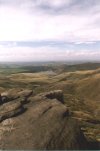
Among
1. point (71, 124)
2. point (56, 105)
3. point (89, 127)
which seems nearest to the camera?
point (71, 124)

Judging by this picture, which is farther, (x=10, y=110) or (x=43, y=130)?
(x=10, y=110)

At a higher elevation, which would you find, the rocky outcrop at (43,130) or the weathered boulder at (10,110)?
the weathered boulder at (10,110)

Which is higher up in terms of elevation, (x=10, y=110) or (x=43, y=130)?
(x=10, y=110)

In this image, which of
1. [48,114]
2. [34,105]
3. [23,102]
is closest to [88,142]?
[48,114]

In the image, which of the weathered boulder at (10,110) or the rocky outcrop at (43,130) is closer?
the rocky outcrop at (43,130)

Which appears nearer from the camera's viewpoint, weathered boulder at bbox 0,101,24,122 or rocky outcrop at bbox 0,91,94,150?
rocky outcrop at bbox 0,91,94,150

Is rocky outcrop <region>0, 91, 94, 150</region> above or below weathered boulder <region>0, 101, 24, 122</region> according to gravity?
below

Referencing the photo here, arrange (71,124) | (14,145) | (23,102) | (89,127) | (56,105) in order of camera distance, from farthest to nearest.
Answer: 1. (89,127)
2. (23,102)
3. (56,105)
4. (71,124)
5. (14,145)

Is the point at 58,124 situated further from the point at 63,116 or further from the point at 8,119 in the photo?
the point at 8,119
